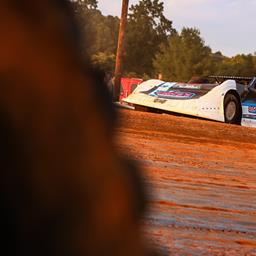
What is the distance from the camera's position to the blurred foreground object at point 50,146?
0.29 metres

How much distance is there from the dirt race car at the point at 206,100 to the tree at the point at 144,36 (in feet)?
110

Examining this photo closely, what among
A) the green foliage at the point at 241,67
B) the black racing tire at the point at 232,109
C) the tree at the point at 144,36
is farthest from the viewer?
the tree at the point at 144,36

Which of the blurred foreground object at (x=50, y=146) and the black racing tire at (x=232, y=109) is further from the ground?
the blurred foreground object at (x=50, y=146)

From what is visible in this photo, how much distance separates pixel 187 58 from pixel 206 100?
94.0ft

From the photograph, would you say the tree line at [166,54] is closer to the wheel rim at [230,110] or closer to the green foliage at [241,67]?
the green foliage at [241,67]

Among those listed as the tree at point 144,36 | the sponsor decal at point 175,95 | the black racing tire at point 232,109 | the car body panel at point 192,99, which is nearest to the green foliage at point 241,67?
the tree at point 144,36

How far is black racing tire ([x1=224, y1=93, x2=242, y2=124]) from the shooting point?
423 inches

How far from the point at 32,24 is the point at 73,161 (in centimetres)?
7

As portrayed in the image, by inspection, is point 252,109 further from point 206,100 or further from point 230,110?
point 206,100

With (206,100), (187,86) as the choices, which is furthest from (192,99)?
(187,86)

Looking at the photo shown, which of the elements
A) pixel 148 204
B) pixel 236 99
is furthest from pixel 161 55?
pixel 148 204

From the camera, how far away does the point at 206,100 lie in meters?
10.4

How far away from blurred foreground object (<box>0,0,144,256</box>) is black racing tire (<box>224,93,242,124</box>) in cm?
1052

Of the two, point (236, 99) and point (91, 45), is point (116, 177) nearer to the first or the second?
point (91, 45)
